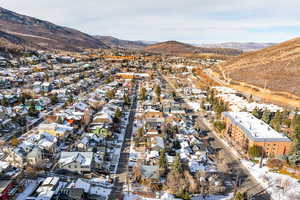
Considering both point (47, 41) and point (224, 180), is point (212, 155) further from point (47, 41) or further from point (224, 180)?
point (47, 41)

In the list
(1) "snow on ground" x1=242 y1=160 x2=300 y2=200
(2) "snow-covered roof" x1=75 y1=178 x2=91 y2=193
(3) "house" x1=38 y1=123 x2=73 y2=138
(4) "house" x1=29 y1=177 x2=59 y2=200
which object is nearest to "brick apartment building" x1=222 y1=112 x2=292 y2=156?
(1) "snow on ground" x1=242 y1=160 x2=300 y2=200

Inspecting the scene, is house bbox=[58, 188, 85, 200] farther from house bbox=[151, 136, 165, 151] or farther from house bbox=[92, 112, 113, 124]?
house bbox=[92, 112, 113, 124]

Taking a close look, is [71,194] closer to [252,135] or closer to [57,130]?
[57,130]

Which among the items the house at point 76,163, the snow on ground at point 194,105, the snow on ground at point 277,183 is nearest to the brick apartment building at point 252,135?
the snow on ground at point 277,183

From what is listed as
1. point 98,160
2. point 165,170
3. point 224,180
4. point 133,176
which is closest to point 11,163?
point 98,160

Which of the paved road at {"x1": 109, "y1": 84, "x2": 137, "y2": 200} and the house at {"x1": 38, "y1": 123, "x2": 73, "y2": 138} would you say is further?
the house at {"x1": 38, "y1": 123, "x2": 73, "y2": 138}

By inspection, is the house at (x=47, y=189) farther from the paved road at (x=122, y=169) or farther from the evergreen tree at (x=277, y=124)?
the evergreen tree at (x=277, y=124)

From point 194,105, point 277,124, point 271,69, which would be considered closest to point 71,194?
point 277,124
